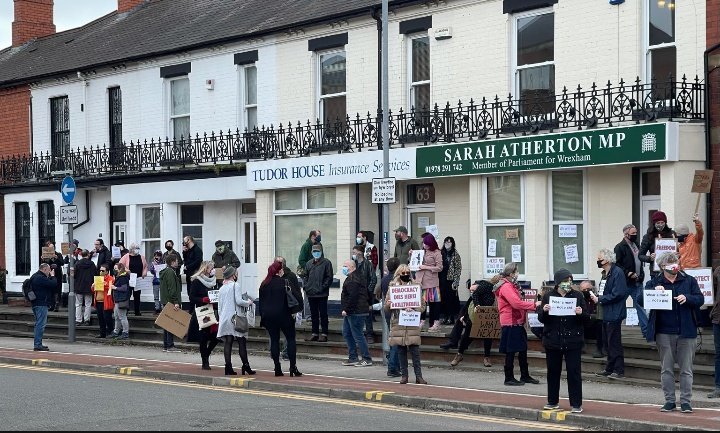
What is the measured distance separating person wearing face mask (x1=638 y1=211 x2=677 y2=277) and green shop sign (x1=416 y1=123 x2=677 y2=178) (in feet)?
5.17

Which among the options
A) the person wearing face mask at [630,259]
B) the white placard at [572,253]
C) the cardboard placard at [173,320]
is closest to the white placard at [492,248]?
the white placard at [572,253]

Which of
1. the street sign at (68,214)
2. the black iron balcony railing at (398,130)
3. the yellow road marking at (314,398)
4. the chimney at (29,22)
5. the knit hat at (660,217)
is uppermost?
the chimney at (29,22)

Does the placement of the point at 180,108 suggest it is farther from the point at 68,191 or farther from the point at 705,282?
the point at 705,282

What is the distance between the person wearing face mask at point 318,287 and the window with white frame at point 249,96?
7.37 meters

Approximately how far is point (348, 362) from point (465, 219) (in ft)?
15.8

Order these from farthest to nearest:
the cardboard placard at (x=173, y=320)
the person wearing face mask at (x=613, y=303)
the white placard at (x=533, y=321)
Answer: the cardboard placard at (x=173, y=320) → the person wearing face mask at (x=613, y=303) → the white placard at (x=533, y=321)

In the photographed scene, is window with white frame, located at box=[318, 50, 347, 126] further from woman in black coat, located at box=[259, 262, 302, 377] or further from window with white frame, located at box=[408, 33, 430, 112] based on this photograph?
woman in black coat, located at box=[259, 262, 302, 377]

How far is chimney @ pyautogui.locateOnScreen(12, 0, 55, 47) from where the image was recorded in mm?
41938

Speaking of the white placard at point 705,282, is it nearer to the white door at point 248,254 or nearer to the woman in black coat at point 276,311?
the woman in black coat at point 276,311

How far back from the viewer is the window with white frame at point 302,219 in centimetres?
2738

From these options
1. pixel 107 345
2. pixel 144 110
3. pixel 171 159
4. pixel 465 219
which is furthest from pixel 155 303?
pixel 465 219

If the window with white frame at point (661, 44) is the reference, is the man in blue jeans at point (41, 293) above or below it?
below

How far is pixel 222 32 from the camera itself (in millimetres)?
30750

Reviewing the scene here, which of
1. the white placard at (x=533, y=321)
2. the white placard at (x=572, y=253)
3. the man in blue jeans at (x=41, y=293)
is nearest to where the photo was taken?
the white placard at (x=533, y=321)
